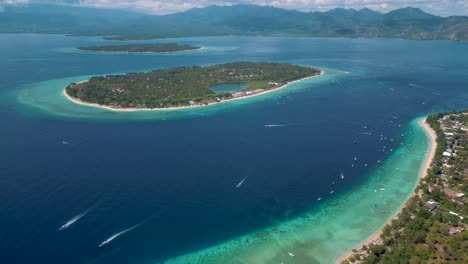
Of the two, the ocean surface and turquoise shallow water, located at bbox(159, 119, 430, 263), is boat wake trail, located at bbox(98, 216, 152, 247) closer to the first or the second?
the ocean surface

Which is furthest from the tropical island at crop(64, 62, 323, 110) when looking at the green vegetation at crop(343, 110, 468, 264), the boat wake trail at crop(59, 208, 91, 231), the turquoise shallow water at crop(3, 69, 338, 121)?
the green vegetation at crop(343, 110, 468, 264)

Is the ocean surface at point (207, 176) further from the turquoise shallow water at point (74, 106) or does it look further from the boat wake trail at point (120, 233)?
the turquoise shallow water at point (74, 106)

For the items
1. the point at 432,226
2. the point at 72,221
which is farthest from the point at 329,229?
the point at 72,221

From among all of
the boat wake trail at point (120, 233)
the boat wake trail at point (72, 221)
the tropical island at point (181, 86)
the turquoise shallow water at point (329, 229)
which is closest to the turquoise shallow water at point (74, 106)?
the tropical island at point (181, 86)

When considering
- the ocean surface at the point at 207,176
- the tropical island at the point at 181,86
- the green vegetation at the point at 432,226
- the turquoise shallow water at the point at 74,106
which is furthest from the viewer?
the tropical island at the point at 181,86

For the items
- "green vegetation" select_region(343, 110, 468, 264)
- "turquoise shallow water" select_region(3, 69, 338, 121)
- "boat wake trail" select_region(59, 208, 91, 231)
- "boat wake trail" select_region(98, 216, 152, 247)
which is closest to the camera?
"green vegetation" select_region(343, 110, 468, 264)

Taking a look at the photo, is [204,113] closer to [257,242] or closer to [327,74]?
[257,242]
